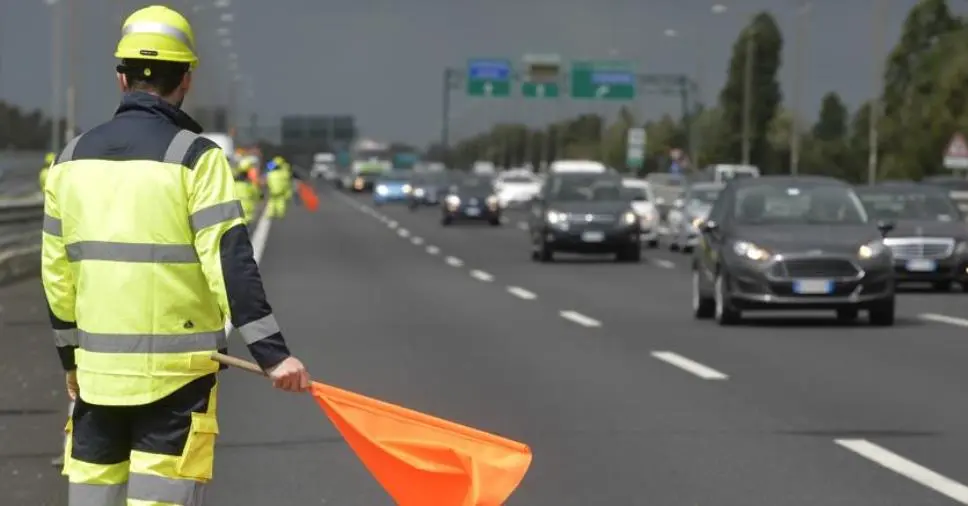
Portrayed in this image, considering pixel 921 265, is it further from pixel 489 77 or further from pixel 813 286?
pixel 489 77

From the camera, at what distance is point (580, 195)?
4181 centimetres

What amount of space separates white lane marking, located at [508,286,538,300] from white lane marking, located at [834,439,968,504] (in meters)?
15.7

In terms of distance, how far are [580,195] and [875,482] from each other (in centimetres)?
3073

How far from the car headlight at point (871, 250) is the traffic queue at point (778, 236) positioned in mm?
18

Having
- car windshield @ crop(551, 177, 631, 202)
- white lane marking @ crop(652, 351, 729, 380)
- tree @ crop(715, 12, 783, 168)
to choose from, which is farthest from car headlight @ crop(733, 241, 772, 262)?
tree @ crop(715, 12, 783, 168)

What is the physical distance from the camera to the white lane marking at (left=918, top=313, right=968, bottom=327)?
2367 cm

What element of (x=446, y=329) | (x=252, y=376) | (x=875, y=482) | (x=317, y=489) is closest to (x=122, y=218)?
(x=317, y=489)

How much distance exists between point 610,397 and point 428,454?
28.5ft

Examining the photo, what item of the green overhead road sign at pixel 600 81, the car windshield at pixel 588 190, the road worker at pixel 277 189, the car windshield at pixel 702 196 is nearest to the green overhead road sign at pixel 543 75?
the green overhead road sign at pixel 600 81

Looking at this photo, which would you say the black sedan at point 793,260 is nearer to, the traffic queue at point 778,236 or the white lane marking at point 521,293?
the traffic queue at point 778,236

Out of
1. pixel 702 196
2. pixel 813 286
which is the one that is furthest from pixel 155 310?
pixel 702 196

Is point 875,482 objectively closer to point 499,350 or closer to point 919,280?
point 499,350

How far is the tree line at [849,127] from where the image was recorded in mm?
96750

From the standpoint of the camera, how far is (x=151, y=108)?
6.26 m
